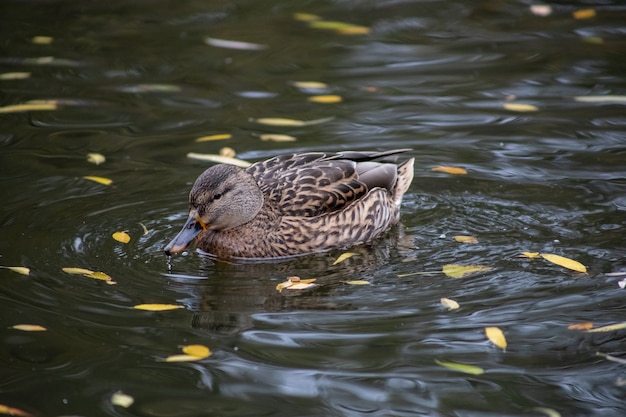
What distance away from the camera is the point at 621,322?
6.93 metres

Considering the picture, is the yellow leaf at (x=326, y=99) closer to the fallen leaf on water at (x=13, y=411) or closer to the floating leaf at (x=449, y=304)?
the floating leaf at (x=449, y=304)

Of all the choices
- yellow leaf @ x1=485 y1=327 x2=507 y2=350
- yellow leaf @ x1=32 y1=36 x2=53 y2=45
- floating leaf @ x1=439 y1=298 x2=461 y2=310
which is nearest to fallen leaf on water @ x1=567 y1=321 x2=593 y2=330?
yellow leaf @ x1=485 y1=327 x2=507 y2=350

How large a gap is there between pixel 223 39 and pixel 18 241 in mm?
5940

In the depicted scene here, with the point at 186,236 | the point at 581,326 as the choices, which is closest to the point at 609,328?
the point at 581,326

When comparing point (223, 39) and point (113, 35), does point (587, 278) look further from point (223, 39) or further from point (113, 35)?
point (113, 35)

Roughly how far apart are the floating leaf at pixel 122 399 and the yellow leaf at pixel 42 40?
8416 millimetres

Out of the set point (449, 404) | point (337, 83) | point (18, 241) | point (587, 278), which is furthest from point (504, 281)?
point (337, 83)

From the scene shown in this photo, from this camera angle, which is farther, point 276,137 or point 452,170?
point 276,137

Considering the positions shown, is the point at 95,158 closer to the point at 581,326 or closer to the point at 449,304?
the point at 449,304

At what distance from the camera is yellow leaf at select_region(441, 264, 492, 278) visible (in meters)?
7.77

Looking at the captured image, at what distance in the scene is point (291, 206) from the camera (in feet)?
28.8

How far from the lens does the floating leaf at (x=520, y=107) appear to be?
36.8ft

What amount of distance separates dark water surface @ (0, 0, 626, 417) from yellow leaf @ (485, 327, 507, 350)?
0.05 m

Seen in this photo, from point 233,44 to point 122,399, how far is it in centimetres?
803
